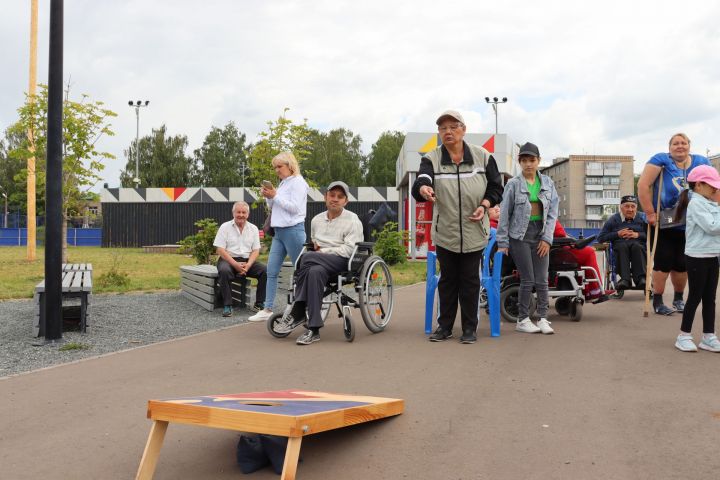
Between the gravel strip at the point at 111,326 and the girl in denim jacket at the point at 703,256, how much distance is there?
477 centimetres

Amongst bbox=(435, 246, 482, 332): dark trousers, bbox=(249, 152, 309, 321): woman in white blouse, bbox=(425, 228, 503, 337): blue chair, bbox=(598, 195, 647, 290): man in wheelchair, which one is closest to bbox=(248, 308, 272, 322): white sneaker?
bbox=(249, 152, 309, 321): woman in white blouse

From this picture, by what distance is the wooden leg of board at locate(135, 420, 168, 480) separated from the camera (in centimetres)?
306

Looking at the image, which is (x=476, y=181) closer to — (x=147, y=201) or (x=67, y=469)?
(x=67, y=469)

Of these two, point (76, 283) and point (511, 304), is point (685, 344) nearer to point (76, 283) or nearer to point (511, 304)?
point (511, 304)

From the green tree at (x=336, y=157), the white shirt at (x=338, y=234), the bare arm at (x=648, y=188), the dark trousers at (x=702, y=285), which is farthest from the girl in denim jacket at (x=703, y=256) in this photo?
the green tree at (x=336, y=157)

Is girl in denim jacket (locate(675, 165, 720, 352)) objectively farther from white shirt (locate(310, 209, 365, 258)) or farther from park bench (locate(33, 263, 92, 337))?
park bench (locate(33, 263, 92, 337))

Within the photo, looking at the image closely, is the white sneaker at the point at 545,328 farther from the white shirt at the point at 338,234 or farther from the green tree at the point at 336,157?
the green tree at the point at 336,157

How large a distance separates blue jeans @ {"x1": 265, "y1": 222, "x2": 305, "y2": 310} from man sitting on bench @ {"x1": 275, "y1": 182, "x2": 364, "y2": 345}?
662 mm

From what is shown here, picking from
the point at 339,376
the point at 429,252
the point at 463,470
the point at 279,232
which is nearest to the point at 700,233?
the point at 429,252

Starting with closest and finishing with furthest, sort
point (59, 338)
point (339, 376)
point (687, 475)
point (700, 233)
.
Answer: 1. point (687, 475)
2. point (339, 376)
3. point (700, 233)
4. point (59, 338)

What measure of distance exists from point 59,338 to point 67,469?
3.65 meters

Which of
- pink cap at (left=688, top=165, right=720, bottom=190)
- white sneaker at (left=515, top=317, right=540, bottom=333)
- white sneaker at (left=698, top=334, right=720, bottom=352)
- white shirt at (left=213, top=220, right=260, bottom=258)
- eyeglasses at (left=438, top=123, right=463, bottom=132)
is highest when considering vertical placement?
eyeglasses at (left=438, top=123, right=463, bottom=132)

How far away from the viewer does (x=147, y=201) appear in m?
45.0

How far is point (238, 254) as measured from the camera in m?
9.21
